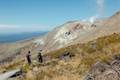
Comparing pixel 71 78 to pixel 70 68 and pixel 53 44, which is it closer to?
pixel 70 68

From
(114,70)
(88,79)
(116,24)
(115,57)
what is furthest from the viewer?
(116,24)

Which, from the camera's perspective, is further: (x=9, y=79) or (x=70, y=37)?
(x=70, y=37)

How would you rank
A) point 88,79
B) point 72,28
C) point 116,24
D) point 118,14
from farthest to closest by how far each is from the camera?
point 72,28 → point 118,14 → point 116,24 → point 88,79

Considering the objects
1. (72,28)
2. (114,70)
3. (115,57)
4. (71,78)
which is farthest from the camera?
(72,28)

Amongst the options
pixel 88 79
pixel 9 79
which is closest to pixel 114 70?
pixel 88 79

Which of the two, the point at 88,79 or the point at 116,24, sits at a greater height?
the point at 116,24

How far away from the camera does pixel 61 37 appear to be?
18250 cm

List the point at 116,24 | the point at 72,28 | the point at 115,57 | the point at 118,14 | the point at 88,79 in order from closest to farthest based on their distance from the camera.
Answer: the point at 88,79, the point at 115,57, the point at 116,24, the point at 118,14, the point at 72,28

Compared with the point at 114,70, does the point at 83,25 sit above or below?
above

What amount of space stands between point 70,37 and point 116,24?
39.3 metres

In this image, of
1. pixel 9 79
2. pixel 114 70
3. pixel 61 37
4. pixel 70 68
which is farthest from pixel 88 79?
pixel 61 37

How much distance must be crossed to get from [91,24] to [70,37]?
1593cm

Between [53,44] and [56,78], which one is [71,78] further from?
[53,44]

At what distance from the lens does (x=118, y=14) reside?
165 metres
